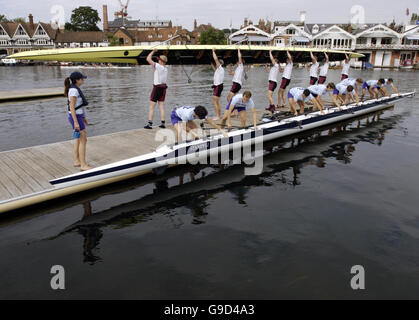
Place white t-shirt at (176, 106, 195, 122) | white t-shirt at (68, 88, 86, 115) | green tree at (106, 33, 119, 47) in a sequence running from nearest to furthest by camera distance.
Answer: white t-shirt at (68, 88, 86, 115) → white t-shirt at (176, 106, 195, 122) → green tree at (106, 33, 119, 47)

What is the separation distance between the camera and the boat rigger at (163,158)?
7.29 meters

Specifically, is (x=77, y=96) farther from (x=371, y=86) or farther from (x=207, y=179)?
(x=371, y=86)

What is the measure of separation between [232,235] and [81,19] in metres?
132

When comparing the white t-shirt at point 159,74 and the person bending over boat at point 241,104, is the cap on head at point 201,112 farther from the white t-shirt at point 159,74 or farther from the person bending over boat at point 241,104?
the white t-shirt at point 159,74

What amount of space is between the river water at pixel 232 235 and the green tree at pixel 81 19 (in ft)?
414

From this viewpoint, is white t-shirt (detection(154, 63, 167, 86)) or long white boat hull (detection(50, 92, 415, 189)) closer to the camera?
long white boat hull (detection(50, 92, 415, 189))

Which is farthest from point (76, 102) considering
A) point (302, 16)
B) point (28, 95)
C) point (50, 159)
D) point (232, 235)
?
point (302, 16)

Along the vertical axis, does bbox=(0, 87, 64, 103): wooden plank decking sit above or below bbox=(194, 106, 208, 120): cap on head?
below

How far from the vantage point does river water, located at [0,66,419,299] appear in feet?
17.2

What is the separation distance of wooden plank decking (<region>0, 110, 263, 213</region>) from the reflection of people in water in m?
1.50

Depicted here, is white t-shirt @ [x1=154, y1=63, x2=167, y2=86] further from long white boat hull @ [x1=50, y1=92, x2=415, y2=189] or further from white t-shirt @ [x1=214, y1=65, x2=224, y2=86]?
long white boat hull @ [x1=50, y1=92, x2=415, y2=189]

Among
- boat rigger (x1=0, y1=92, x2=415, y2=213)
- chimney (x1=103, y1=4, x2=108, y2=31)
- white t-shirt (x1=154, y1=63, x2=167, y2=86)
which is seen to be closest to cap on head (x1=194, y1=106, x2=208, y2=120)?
boat rigger (x1=0, y1=92, x2=415, y2=213)

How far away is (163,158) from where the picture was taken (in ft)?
29.3

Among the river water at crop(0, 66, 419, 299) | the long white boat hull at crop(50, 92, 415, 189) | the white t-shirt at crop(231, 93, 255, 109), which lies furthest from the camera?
the white t-shirt at crop(231, 93, 255, 109)
